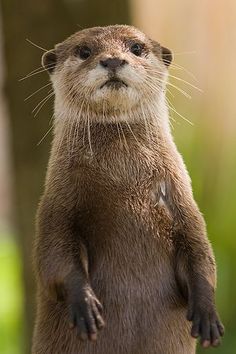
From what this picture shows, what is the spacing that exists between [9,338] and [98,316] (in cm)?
417

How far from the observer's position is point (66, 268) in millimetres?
3553

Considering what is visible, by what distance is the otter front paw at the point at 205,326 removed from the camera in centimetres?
352

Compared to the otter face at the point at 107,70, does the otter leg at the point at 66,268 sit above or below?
below

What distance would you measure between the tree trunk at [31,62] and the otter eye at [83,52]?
1.67m

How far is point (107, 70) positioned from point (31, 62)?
215 centimetres

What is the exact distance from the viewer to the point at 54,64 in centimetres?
407

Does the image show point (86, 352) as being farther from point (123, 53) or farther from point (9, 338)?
point (9, 338)

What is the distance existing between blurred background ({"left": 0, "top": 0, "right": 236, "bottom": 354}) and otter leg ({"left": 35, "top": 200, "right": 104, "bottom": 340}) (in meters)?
1.92

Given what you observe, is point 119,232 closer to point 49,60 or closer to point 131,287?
point 131,287

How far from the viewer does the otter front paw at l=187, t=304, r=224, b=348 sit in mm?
3516

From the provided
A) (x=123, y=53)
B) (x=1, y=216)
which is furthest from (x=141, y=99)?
(x=1, y=216)

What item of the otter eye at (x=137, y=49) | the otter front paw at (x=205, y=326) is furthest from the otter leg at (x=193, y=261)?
the otter eye at (x=137, y=49)

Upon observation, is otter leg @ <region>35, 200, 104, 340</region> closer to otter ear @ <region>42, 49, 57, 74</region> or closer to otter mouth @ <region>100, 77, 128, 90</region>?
otter mouth @ <region>100, 77, 128, 90</region>

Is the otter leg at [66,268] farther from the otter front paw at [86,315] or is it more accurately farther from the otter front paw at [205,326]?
the otter front paw at [205,326]
